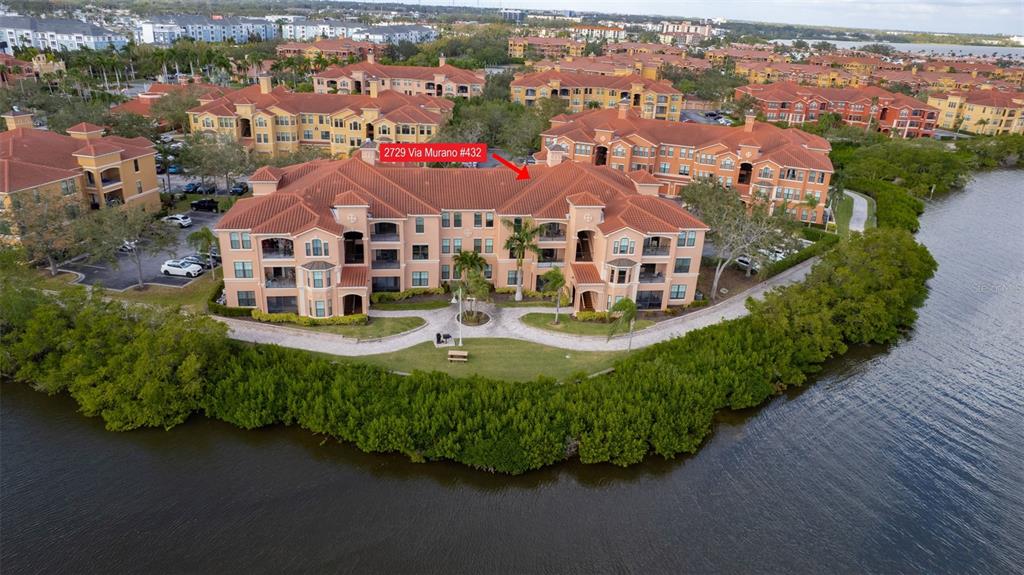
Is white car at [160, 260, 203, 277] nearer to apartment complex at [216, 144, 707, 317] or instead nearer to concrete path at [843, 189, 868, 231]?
apartment complex at [216, 144, 707, 317]

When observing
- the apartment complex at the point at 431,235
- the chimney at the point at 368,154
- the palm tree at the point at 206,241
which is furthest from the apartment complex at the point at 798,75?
the palm tree at the point at 206,241

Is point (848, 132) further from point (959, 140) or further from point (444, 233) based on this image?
point (444, 233)

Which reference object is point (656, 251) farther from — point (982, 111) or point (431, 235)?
point (982, 111)

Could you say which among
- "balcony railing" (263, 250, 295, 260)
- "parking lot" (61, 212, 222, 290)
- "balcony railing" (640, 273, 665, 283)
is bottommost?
"parking lot" (61, 212, 222, 290)

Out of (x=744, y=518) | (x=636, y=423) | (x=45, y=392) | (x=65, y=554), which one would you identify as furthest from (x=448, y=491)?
Answer: (x=45, y=392)

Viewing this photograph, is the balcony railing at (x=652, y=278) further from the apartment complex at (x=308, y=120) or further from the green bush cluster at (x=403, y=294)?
the apartment complex at (x=308, y=120)

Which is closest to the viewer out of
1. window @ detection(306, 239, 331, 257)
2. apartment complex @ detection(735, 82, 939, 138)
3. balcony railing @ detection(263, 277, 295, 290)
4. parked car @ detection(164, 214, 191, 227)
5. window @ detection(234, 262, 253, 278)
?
window @ detection(306, 239, 331, 257)

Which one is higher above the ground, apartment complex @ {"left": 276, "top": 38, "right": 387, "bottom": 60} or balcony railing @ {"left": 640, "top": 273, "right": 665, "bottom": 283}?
apartment complex @ {"left": 276, "top": 38, "right": 387, "bottom": 60}

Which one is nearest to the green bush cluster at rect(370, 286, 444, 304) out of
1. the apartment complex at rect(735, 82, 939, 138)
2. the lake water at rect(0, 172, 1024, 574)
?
the lake water at rect(0, 172, 1024, 574)

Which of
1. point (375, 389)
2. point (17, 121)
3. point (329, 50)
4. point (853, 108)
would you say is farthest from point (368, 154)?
point (329, 50)
